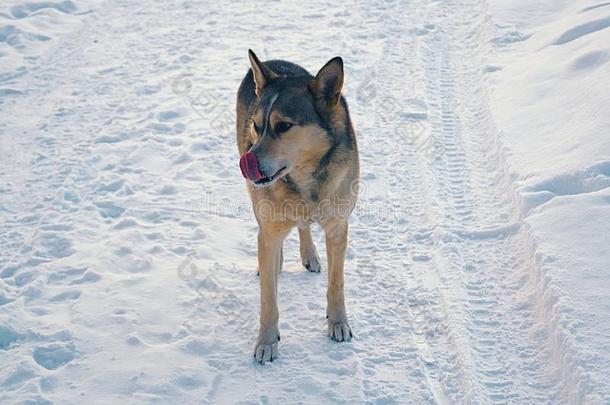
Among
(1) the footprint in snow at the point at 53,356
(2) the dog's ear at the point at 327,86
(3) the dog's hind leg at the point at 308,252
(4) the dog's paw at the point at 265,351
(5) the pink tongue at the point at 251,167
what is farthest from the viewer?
(3) the dog's hind leg at the point at 308,252

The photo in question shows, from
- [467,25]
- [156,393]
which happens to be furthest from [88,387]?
[467,25]

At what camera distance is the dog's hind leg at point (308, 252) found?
5.56 m

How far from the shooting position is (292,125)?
170 inches

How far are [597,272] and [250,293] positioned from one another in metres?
2.43

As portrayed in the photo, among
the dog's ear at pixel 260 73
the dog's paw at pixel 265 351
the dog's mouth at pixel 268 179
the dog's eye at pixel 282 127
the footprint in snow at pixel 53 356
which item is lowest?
the footprint in snow at pixel 53 356

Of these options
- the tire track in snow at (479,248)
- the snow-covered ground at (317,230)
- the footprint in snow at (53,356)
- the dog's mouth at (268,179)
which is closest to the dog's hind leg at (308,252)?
the snow-covered ground at (317,230)

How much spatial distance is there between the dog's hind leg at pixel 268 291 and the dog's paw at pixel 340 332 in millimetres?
364

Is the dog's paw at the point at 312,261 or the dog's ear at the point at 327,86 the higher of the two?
the dog's ear at the point at 327,86

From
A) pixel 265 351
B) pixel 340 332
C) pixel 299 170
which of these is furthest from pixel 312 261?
pixel 299 170

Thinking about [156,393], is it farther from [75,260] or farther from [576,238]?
[576,238]

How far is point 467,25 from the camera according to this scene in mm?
10016

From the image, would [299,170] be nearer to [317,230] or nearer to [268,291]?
[268,291]

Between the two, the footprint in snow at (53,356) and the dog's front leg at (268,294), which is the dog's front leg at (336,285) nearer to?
the dog's front leg at (268,294)

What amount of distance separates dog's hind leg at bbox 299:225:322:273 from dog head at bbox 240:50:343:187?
1141mm
